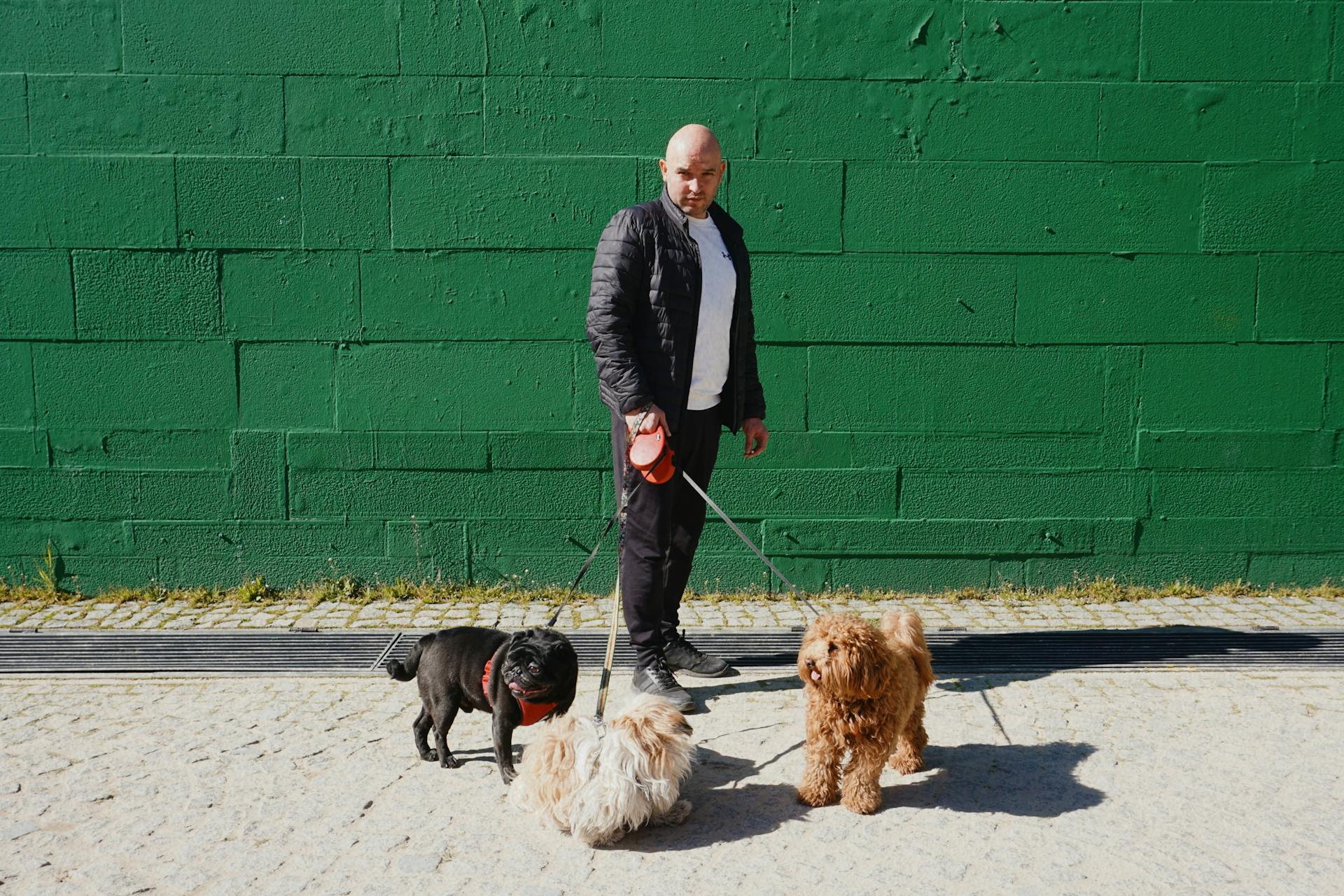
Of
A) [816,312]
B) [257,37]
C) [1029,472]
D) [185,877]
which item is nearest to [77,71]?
[257,37]

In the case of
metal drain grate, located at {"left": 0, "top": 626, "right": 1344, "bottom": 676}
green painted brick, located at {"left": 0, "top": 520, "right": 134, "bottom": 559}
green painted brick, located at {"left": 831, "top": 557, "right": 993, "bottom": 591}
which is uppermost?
green painted brick, located at {"left": 0, "top": 520, "right": 134, "bottom": 559}

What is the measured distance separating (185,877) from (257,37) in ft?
14.0

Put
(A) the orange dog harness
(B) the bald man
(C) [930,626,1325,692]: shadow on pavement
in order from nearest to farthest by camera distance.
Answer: (A) the orange dog harness
(B) the bald man
(C) [930,626,1325,692]: shadow on pavement

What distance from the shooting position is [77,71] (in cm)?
555

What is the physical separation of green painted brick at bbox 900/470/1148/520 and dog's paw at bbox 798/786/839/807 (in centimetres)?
270

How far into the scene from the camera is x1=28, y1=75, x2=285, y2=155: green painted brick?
5551 millimetres

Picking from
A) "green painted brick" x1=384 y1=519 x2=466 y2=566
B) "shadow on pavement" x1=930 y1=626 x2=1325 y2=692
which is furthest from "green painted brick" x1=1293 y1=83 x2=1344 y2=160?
"green painted brick" x1=384 y1=519 x2=466 y2=566

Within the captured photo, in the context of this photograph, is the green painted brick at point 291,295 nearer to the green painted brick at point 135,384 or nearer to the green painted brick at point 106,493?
the green painted brick at point 135,384

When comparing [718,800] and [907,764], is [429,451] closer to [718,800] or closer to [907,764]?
[718,800]

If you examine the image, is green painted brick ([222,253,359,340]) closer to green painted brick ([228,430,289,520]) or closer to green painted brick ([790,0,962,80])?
green painted brick ([228,430,289,520])

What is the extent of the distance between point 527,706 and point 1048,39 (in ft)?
14.4

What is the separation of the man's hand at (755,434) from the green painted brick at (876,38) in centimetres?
208

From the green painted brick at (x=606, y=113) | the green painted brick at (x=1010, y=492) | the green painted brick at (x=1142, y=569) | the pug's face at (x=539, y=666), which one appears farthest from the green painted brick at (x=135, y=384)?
the green painted brick at (x=1142, y=569)

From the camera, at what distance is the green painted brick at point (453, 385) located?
573cm
